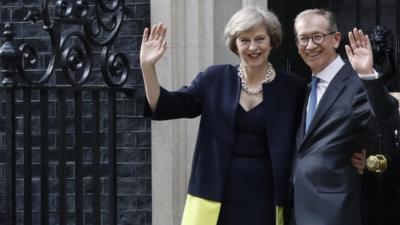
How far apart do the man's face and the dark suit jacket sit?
177 millimetres

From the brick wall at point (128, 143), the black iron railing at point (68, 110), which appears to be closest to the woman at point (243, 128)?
the black iron railing at point (68, 110)

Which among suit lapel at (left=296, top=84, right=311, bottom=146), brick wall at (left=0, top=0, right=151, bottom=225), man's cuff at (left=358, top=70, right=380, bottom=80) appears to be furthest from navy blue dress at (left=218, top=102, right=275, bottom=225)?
brick wall at (left=0, top=0, right=151, bottom=225)

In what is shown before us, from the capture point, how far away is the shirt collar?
5075 mm

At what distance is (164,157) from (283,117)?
181 centimetres

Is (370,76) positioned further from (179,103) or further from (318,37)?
(179,103)

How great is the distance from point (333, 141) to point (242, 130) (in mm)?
527

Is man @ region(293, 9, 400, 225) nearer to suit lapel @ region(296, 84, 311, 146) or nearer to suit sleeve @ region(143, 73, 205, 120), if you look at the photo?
suit lapel @ region(296, 84, 311, 146)

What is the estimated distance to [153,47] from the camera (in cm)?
524

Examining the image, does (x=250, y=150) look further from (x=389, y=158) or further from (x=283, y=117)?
(x=389, y=158)

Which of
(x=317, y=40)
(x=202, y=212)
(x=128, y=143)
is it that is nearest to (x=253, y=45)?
(x=317, y=40)

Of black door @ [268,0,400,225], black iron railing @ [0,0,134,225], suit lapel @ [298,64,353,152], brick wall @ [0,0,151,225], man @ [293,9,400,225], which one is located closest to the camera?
man @ [293,9,400,225]

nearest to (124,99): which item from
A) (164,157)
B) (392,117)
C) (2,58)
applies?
(164,157)

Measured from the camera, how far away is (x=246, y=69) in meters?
5.27

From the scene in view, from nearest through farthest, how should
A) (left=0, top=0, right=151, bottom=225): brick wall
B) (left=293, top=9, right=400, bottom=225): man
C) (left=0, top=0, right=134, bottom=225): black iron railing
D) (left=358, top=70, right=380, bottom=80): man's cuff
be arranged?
(left=358, top=70, right=380, bottom=80): man's cuff
(left=293, top=9, right=400, bottom=225): man
(left=0, top=0, right=134, bottom=225): black iron railing
(left=0, top=0, right=151, bottom=225): brick wall
